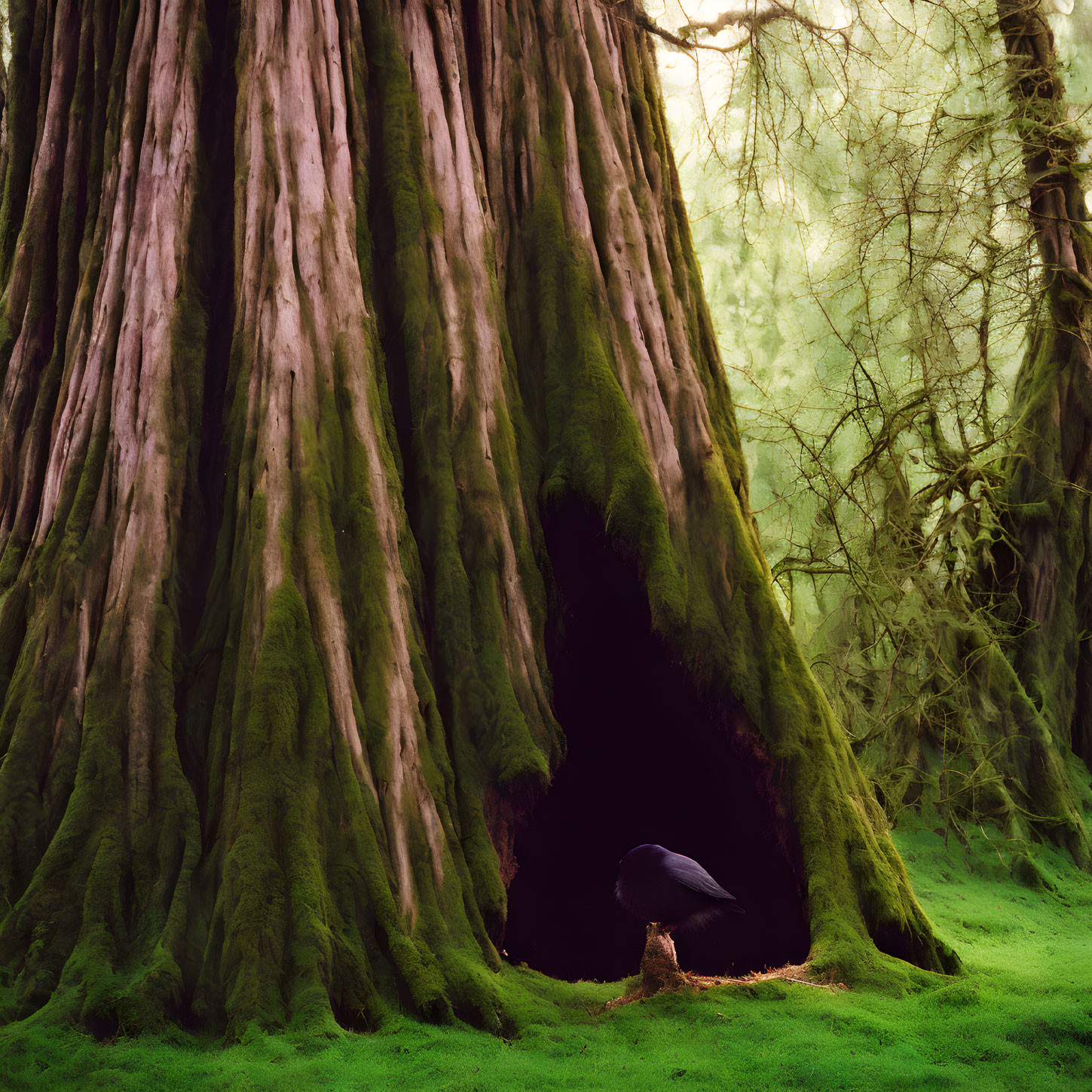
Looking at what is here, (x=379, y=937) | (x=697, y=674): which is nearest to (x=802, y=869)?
(x=697, y=674)

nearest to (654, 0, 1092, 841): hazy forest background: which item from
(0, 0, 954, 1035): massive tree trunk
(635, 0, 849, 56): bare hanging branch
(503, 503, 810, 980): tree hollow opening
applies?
(635, 0, 849, 56): bare hanging branch

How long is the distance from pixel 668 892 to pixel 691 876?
10 centimetres

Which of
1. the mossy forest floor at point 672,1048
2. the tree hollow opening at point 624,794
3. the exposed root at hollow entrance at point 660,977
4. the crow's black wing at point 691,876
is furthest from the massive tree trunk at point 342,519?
the crow's black wing at point 691,876

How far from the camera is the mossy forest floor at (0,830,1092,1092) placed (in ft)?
8.74

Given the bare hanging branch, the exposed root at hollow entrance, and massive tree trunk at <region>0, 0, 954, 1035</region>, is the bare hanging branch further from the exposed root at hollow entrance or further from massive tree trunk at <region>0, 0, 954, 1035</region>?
the exposed root at hollow entrance

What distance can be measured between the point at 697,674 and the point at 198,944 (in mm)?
2488

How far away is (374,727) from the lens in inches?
142

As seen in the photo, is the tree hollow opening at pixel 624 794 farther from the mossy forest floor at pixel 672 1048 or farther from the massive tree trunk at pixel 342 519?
the mossy forest floor at pixel 672 1048

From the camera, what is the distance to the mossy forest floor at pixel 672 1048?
2664 mm

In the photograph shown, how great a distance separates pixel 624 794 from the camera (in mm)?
5238

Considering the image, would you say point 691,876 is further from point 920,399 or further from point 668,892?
point 920,399

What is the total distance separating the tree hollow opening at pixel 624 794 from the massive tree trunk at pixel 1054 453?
3756 mm

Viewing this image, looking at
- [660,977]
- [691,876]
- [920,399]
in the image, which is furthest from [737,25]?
[660,977]

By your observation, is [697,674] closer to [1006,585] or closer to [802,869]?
[802,869]
